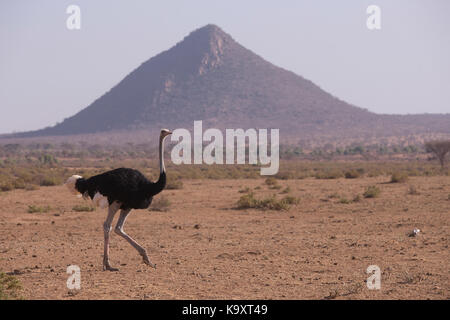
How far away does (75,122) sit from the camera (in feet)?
521

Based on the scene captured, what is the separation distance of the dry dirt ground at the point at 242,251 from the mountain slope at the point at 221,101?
321 ft

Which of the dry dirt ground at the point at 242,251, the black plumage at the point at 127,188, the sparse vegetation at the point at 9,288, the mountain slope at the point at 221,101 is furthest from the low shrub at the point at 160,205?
the mountain slope at the point at 221,101

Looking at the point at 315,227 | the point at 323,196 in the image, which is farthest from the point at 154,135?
the point at 315,227

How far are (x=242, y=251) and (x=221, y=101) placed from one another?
12805cm

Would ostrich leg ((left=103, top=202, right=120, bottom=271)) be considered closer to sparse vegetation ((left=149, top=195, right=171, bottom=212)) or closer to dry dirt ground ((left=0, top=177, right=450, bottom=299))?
dry dirt ground ((left=0, top=177, right=450, bottom=299))

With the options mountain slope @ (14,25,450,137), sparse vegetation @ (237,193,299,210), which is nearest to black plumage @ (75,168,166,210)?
sparse vegetation @ (237,193,299,210)

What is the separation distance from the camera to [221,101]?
139250mm

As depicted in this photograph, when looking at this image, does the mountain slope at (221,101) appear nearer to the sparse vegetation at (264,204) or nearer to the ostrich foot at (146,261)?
the sparse vegetation at (264,204)

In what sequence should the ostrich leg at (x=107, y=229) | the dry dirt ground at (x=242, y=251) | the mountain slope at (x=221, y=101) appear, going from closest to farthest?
1. the dry dirt ground at (x=242, y=251)
2. the ostrich leg at (x=107, y=229)
3. the mountain slope at (x=221, y=101)

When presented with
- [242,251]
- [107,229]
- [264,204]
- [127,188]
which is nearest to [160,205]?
[264,204]

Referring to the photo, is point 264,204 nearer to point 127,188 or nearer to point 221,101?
point 127,188

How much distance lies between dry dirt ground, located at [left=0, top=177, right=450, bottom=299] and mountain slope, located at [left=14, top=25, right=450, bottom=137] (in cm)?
9799

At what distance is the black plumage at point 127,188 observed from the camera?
1028cm
